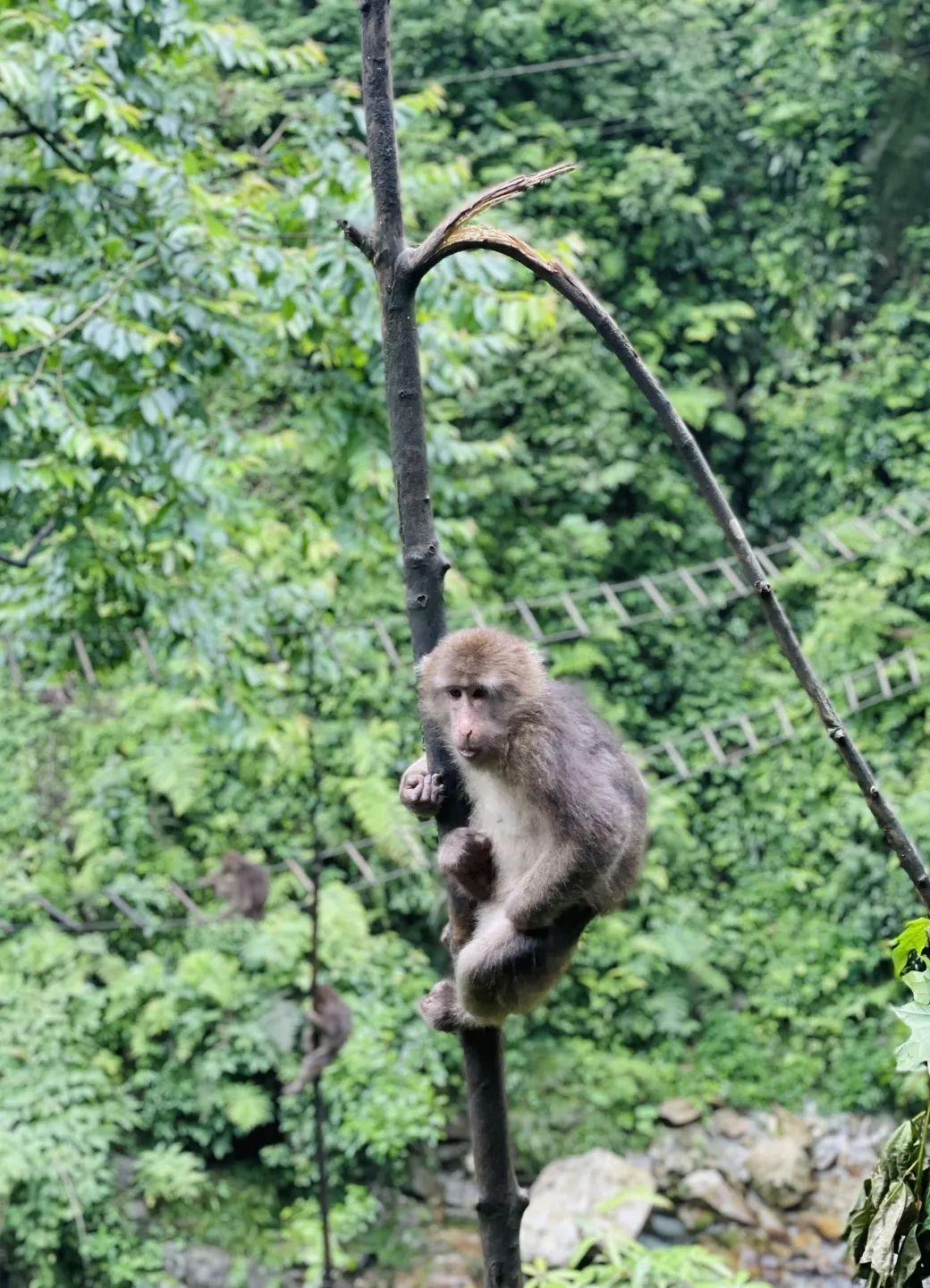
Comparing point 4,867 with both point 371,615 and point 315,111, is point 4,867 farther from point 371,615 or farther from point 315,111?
point 315,111

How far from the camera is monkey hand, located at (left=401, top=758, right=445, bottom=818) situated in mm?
2236

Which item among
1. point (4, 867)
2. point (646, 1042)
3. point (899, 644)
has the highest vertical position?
point (899, 644)

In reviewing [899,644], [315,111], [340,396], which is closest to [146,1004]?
[340,396]

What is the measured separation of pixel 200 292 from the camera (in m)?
5.40

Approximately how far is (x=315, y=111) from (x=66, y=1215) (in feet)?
18.7

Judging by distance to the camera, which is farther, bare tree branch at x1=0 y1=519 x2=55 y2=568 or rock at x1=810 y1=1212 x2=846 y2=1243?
rock at x1=810 y1=1212 x2=846 y2=1243

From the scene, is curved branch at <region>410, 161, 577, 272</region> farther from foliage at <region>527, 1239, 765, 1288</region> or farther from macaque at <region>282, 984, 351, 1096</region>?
macaque at <region>282, 984, 351, 1096</region>

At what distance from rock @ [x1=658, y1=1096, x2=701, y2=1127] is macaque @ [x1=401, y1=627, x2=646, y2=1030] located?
6.41m

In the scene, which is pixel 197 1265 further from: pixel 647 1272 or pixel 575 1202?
pixel 647 1272

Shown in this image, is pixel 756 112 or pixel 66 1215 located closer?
pixel 66 1215

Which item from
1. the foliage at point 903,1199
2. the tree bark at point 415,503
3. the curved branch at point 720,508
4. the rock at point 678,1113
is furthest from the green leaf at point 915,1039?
the rock at point 678,1113

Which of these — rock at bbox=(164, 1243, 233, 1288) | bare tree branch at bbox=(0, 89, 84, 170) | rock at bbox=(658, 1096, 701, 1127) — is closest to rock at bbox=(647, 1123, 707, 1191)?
rock at bbox=(658, 1096, 701, 1127)

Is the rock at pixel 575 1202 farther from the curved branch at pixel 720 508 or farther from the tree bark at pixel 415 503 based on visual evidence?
the curved branch at pixel 720 508

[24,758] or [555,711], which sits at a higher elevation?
[555,711]
